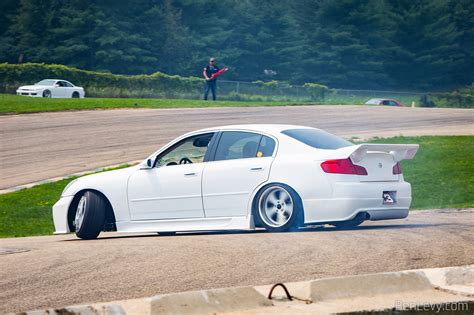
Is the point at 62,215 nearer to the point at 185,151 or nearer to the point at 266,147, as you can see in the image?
the point at 185,151

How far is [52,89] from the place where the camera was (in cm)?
5197

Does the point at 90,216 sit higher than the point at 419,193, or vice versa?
the point at 90,216

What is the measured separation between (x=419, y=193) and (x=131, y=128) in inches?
602

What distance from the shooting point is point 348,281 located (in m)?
7.40

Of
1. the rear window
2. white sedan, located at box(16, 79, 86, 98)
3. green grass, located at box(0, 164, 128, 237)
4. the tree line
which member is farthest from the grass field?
the tree line

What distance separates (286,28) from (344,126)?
5969 centimetres

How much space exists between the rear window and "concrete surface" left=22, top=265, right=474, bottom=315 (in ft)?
14.8

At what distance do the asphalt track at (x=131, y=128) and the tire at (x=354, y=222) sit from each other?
38.3 feet

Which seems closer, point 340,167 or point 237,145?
point 340,167

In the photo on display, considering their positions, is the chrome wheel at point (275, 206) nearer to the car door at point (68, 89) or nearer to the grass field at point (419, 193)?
the grass field at point (419, 193)

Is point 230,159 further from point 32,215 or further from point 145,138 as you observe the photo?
point 145,138

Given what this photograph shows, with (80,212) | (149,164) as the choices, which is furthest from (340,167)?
(80,212)

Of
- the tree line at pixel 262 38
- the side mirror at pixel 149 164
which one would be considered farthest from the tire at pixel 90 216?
the tree line at pixel 262 38

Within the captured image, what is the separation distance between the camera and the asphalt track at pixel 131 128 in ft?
84.0
